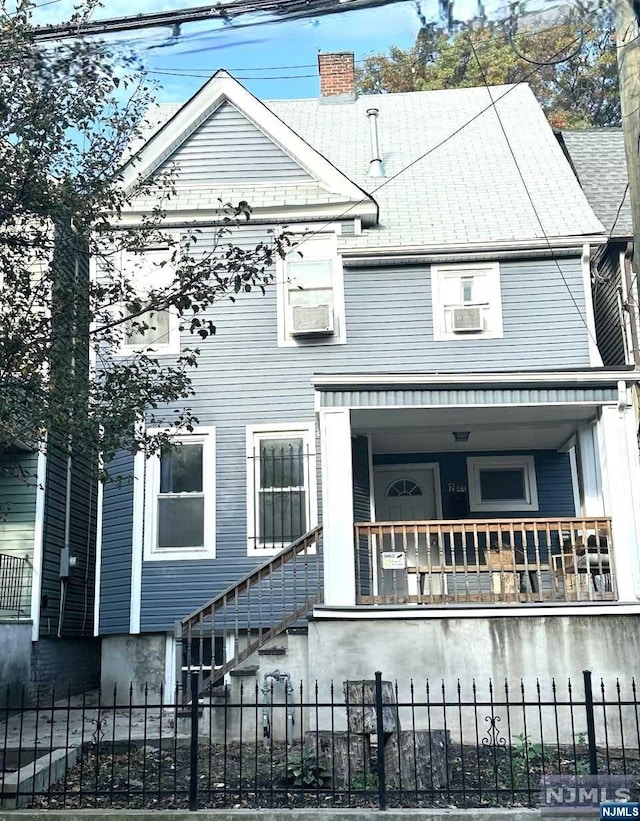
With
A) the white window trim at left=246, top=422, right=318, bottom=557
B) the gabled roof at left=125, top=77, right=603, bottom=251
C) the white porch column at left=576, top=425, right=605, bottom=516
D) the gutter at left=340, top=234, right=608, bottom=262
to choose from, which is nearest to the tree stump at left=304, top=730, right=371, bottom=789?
the white window trim at left=246, top=422, right=318, bottom=557

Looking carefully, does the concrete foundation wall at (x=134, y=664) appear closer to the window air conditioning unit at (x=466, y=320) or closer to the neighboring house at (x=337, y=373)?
the neighboring house at (x=337, y=373)

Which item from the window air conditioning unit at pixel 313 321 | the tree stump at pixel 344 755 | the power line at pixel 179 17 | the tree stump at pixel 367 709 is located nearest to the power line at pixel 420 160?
the window air conditioning unit at pixel 313 321

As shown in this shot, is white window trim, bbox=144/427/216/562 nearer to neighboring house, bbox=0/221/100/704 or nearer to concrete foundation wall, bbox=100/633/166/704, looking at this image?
neighboring house, bbox=0/221/100/704

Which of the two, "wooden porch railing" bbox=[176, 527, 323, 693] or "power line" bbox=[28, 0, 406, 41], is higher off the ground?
"power line" bbox=[28, 0, 406, 41]

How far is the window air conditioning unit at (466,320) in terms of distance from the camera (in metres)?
13.5

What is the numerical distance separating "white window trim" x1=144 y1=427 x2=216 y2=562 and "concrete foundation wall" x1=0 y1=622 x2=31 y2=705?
1.95 metres

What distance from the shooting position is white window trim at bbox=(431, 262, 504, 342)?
13539 millimetres

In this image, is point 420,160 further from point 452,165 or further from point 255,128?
point 255,128

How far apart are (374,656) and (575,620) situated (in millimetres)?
2106

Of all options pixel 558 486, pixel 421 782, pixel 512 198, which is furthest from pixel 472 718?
pixel 512 198

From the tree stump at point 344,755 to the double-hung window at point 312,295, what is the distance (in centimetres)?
692

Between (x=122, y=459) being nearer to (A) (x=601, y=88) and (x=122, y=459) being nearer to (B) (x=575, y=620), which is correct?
(B) (x=575, y=620)

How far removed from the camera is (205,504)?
13.1m

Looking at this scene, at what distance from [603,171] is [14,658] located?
42.4ft
